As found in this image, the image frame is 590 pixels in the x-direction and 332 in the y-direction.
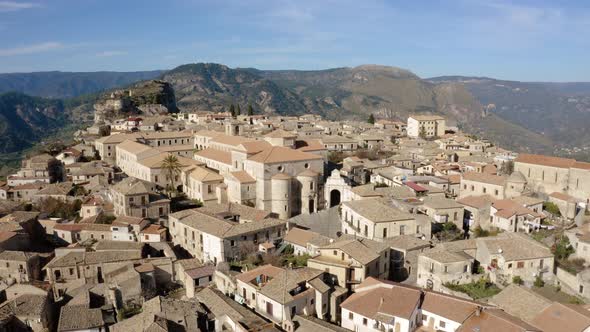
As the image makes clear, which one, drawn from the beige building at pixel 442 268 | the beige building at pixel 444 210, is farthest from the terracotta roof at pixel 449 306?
the beige building at pixel 444 210

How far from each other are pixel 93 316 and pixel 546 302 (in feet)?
93.8

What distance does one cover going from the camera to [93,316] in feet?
98.6

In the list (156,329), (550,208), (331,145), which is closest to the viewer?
(156,329)

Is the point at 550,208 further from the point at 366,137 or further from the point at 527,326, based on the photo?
the point at 366,137

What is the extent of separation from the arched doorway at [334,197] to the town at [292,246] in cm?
22

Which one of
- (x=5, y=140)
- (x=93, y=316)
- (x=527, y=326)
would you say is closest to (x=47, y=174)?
(x=93, y=316)

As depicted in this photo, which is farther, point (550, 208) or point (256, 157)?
point (256, 157)

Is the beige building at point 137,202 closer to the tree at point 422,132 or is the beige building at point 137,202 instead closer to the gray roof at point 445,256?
the gray roof at point 445,256

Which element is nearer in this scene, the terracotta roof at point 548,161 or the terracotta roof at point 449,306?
the terracotta roof at point 449,306

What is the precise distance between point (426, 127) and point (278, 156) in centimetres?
5949

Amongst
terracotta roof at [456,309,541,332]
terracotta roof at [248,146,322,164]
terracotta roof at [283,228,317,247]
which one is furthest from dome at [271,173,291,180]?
terracotta roof at [456,309,541,332]

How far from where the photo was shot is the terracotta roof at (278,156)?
46500mm

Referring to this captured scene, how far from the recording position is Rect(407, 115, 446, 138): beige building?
9769 cm

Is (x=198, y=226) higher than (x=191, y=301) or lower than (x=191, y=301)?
higher
